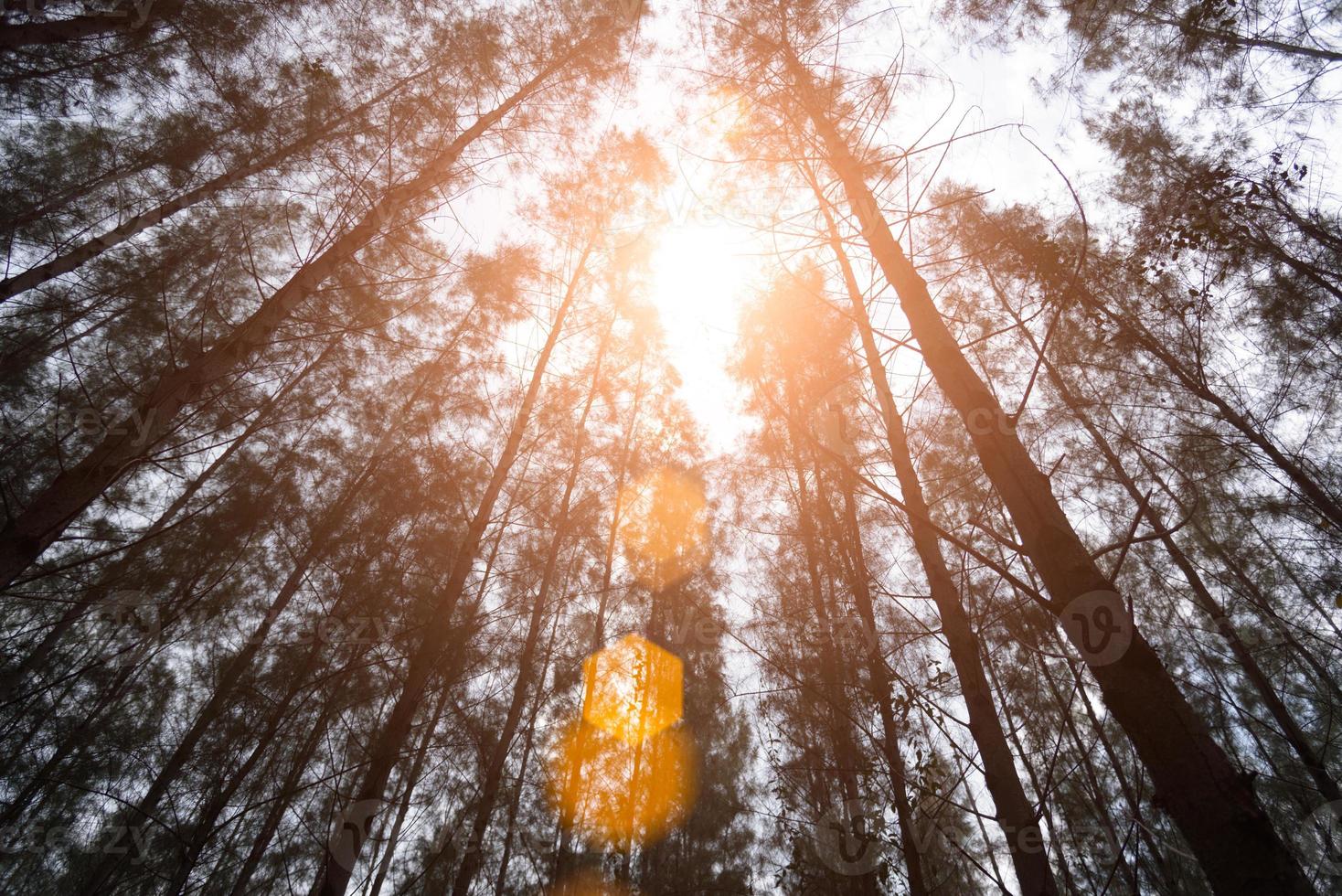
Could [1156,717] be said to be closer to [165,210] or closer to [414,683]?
[414,683]

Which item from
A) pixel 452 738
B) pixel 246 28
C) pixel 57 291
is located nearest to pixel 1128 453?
pixel 452 738

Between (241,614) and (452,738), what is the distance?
339 cm

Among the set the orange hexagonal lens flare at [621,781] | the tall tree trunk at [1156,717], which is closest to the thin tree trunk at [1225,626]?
the tall tree trunk at [1156,717]

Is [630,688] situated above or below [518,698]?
above

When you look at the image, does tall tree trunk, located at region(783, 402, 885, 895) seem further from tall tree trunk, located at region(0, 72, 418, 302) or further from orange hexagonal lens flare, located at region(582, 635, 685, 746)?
tall tree trunk, located at region(0, 72, 418, 302)

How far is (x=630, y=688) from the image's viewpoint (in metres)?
9.73

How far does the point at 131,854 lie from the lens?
247 inches

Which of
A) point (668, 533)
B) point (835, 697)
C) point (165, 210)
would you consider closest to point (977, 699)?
point (835, 697)

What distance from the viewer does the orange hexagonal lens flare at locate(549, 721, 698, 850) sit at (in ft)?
31.9

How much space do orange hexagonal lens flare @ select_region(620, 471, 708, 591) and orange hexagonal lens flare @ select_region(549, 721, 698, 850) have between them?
277 centimetres

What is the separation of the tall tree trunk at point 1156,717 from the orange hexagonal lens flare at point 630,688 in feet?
27.2

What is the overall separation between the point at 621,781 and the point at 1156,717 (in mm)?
10890

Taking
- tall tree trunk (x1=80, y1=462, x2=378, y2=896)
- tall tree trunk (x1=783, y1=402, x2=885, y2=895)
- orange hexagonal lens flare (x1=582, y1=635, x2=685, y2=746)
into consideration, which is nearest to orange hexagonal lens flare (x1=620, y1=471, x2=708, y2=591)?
orange hexagonal lens flare (x1=582, y1=635, x2=685, y2=746)

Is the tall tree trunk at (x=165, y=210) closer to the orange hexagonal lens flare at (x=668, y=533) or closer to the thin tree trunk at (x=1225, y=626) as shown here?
the orange hexagonal lens flare at (x=668, y=533)
